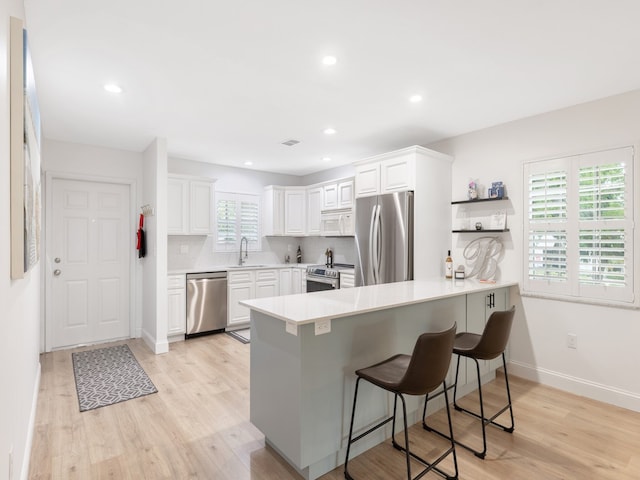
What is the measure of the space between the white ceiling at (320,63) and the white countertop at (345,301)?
1644 mm

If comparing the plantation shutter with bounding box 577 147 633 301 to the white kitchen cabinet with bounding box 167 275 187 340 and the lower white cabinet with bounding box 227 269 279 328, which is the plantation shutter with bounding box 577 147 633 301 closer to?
the lower white cabinet with bounding box 227 269 279 328

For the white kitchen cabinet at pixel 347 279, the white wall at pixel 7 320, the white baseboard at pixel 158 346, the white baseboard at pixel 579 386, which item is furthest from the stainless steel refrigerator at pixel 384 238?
the white wall at pixel 7 320

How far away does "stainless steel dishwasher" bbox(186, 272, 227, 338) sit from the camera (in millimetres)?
4730

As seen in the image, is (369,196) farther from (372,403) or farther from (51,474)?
(51,474)

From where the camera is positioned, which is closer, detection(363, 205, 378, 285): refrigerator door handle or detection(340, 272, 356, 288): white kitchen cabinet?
detection(363, 205, 378, 285): refrigerator door handle

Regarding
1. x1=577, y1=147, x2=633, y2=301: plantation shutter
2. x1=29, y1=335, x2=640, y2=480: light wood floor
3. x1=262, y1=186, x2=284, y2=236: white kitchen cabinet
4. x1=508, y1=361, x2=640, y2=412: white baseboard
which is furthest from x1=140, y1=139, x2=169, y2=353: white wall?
x1=577, y1=147, x2=633, y2=301: plantation shutter

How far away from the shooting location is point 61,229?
4395 millimetres

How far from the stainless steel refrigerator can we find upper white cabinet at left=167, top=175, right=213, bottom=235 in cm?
229

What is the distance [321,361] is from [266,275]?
3.62 meters

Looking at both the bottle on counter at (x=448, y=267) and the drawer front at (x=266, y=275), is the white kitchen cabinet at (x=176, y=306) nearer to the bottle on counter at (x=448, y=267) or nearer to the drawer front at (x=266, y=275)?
the drawer front at (x=266, y=275)

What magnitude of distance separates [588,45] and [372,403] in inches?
105

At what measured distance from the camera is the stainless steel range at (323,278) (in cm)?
493

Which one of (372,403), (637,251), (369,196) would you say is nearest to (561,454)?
(372,403)

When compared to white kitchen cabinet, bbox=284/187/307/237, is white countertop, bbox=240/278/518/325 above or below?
below
